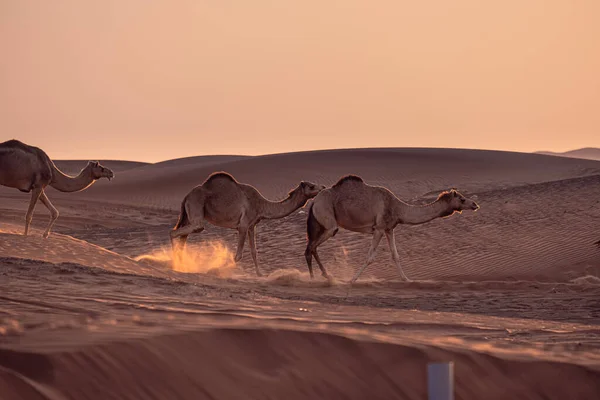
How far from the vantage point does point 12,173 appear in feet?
49.2

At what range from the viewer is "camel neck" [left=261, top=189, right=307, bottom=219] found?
54.6 ft

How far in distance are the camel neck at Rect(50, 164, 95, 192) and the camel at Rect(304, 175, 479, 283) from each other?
3909mm

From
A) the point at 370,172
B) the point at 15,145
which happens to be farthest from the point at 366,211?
the point at 370,172

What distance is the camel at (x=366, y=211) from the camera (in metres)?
15.3

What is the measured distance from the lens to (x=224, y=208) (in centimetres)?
1614

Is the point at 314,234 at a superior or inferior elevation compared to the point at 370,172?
inferior

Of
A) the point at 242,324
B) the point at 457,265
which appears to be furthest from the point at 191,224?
the point at 242,324

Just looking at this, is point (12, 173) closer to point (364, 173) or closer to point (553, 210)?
point (553, 210)

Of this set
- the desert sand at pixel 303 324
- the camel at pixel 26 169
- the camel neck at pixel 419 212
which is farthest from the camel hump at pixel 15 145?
the camel neck at pixel 419 212

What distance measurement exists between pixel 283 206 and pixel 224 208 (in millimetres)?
1178

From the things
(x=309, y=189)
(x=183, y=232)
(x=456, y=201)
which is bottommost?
(x=183, y=232)

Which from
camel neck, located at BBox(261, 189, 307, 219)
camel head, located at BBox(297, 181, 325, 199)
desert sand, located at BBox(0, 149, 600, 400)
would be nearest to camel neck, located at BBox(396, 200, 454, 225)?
desert sand, located at BBox(0, 149, 600, 400)

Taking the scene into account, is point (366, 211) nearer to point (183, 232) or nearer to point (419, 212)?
point (419, 212)

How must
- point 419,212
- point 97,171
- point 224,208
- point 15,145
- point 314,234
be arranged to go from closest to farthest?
1. point 15,145
2. point 419,212
3. point 314,234
4. point 224,208
5. point 97,171
